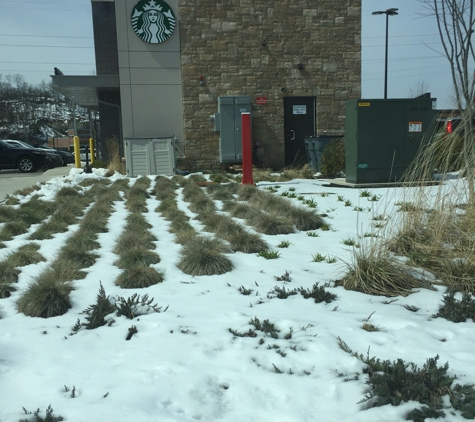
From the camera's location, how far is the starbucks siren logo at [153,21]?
15164 mm

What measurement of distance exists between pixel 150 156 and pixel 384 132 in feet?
23.6

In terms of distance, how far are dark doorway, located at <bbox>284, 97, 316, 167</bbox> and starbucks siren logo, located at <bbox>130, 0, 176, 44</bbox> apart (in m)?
4.21

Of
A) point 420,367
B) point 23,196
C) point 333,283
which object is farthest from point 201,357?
point 23,196

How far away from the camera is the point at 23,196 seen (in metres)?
10.8

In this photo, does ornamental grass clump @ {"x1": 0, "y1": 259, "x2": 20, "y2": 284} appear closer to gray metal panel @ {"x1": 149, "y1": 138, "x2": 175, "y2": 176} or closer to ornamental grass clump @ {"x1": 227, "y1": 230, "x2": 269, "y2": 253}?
ornamental grass clump @ {"x1": 227, "y1": 230, "x2": 269, "y2": 253}

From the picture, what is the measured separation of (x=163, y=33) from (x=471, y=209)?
12.6 meters

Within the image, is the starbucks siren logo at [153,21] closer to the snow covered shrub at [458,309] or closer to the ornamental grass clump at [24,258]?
the ornamental grass clump at [24,258]

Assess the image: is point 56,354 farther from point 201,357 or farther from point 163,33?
point 163,33

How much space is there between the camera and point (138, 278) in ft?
14.2

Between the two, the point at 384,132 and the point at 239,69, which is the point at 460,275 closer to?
the point at 384,132

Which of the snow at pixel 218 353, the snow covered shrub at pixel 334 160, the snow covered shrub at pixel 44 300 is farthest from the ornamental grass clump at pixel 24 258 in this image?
the snow covered shrub at pixel 334 160

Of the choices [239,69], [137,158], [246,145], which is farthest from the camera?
[239,69]

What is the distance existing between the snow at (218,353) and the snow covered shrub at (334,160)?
8078mm

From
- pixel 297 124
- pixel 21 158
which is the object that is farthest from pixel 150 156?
pixel 21 158
